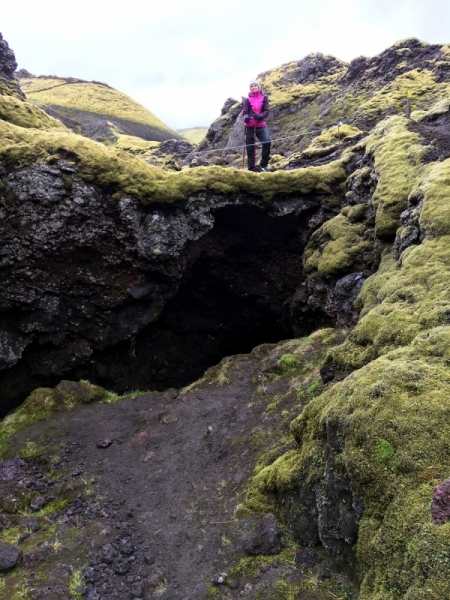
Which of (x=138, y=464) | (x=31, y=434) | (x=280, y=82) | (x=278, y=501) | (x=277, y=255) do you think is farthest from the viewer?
(x=280, y=82)

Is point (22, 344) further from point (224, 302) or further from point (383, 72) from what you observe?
point (383, 72)

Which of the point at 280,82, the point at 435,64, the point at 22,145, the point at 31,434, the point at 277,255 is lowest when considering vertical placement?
the point at 31,434

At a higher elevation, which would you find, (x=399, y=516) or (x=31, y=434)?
(x=399, y=516)

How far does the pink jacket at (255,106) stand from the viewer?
21278 millimetres

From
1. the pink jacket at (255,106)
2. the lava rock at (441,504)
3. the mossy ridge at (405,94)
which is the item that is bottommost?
the lava rock at (441,504)

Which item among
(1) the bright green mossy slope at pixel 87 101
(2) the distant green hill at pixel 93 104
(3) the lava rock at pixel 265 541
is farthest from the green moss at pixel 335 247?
(1) the bright green mossy slope at pixel 87 101

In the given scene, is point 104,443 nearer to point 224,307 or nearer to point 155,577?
point 155,577

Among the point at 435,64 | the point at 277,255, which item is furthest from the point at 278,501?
the point at 435,64

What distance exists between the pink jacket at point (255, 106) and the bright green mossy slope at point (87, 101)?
84.3m

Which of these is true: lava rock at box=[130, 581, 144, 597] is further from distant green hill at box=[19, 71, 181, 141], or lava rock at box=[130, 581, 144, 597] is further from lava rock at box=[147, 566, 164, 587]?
distant green hill at box=[19, 71, 181, 141]

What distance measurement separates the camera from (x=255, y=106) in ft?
71.0

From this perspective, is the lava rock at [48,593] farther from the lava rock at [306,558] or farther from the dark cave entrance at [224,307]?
the dark cave entrance at [224,307]

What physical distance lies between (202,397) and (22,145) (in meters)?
12.6

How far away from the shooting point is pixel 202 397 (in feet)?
51.1
